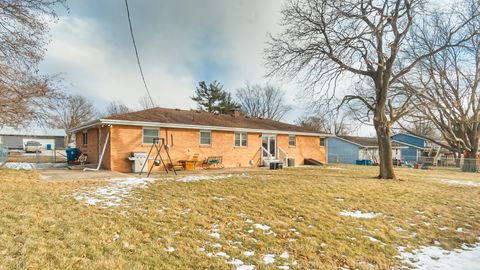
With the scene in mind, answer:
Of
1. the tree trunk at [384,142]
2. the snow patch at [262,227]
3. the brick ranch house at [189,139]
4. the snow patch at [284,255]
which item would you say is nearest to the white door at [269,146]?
the brick ranch house at [189,139]

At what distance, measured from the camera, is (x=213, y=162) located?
18.0 meters

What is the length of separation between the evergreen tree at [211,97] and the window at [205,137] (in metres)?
27.2

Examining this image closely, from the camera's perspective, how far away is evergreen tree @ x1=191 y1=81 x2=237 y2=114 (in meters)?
45.6

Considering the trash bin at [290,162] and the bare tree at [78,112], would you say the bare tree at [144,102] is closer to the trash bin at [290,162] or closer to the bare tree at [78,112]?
the bare tree at [78,112]

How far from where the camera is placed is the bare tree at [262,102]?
53844 mm

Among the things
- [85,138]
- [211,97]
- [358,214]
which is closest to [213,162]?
[85,138]

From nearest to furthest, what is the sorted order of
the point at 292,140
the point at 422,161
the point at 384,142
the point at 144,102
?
the point at 384,142
the point at 292,140
the point at 422,161
the point at 144,102

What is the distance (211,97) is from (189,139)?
95.2 feet

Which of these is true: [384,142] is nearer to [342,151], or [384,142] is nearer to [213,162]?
[213,162]

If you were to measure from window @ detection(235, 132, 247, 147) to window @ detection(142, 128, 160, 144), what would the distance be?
19.2 ft

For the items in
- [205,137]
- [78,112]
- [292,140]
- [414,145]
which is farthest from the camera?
[78,112]

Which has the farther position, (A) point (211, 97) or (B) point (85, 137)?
(A) point (211, 97)

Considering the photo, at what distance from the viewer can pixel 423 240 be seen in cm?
606

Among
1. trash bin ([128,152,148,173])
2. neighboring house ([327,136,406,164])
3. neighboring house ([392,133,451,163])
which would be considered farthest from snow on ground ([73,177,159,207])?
neighboring house ([392,133,451,163])
